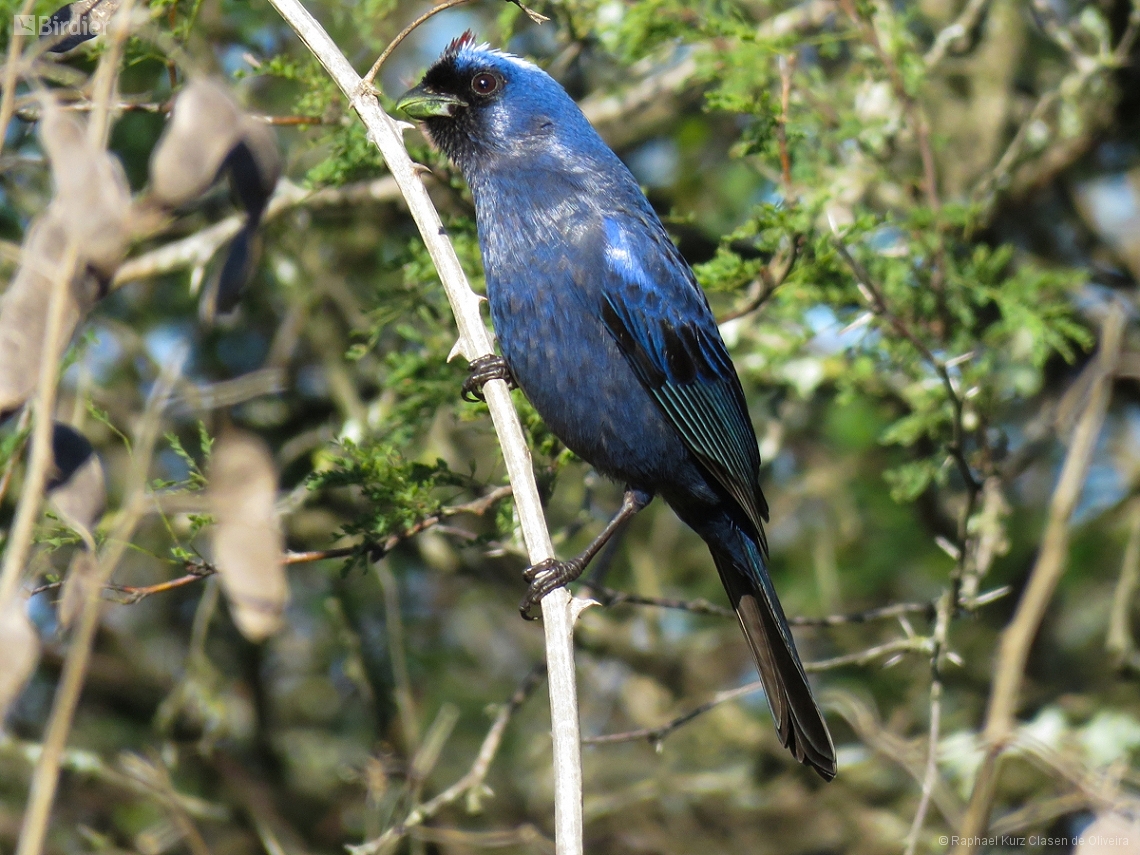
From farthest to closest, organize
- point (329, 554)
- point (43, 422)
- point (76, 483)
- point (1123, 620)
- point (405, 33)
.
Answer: point (1123, 620), point (329, 554), point (405, 33), point (76, 483), point (43, 422)

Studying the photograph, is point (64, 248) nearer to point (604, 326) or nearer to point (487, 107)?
point (604, 326)

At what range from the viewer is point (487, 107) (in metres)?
4.18

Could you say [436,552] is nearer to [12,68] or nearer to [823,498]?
[823,498]

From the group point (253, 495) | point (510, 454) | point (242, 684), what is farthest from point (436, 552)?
point (253, 495)

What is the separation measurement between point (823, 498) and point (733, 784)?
167 centimetres

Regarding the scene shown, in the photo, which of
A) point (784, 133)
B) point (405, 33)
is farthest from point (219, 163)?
point (784, 133)

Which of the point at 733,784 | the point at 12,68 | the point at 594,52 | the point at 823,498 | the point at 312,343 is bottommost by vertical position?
the point at 733,784

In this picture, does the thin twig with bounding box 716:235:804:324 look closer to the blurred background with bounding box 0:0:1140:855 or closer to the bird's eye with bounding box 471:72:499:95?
the blurred background with bounding box 0:0:1140:855

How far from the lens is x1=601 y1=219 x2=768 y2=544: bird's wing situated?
4.05m

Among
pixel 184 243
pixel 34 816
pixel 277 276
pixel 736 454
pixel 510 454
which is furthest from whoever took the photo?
pixel 277 276

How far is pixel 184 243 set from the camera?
16.8ft

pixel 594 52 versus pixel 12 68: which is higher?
pixel 594 52

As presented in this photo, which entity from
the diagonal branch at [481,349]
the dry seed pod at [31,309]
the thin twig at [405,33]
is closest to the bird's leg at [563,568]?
the diagonal branch at [481,349]

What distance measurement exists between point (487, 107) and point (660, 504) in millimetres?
3521
